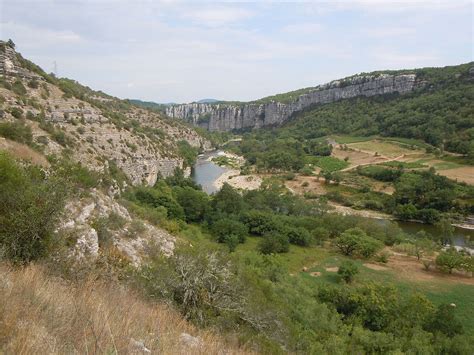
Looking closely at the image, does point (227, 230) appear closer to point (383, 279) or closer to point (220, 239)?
point (220, 239)

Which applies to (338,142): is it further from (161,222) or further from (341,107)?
(161,222)

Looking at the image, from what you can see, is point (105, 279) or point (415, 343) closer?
point (105, 279)

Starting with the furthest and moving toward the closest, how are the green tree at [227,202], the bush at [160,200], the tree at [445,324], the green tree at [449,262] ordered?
the green tree at [227,202] → the bush at [160,200] → the green tree at [449,262] → the tree at [445,324]

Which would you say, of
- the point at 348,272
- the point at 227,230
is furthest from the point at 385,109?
the point at 348,272

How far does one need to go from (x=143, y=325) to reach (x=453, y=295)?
85.9 feet

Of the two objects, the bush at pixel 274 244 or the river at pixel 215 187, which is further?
the river at pixel 215 187

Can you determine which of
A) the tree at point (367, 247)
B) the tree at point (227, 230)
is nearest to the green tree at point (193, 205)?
the tree at point (227, 230)

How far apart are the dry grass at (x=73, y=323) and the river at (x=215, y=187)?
137ft

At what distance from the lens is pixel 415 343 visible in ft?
51.6

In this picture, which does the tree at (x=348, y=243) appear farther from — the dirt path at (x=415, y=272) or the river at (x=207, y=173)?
the river at (x=207, y=173)

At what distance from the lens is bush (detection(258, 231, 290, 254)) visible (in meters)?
31.9

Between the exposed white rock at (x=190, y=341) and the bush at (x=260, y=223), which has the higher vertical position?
the exposed white rock at (x=190, y=341)

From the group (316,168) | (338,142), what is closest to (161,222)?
(316,168)

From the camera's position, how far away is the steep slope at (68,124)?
83.6 ft
